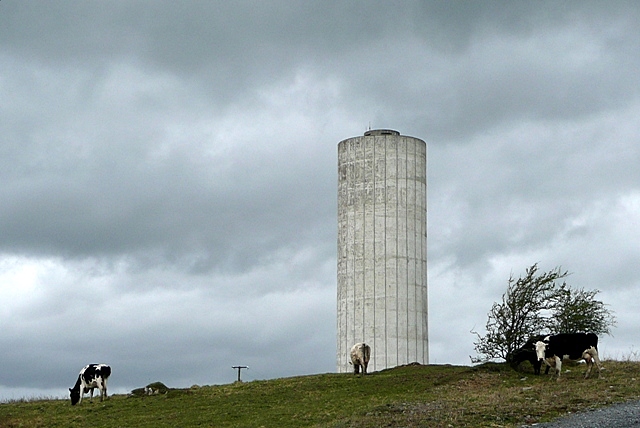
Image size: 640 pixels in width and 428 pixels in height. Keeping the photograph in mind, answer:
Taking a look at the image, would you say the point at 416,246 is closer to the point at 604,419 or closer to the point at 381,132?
the point at 381,132

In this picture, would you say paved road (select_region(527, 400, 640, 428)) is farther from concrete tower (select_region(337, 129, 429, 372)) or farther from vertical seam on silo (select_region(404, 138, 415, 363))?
vertical seam on silo (select_region(404, 138, 415, 363))

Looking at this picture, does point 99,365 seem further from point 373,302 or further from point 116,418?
point 373,302

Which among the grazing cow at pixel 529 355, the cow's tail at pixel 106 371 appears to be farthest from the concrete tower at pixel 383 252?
the cow's tail at pixel 106 371

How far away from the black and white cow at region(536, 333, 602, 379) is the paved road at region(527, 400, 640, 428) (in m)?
9.06

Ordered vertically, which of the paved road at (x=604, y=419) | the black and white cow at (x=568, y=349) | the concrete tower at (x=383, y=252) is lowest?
the paved road at (x=604, y=419)

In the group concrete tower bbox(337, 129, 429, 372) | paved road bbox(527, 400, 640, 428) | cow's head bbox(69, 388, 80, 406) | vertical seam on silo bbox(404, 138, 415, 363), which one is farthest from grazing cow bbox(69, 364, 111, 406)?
→ paved road bbox(527, 400, 640, 428)

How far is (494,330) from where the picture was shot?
40875 mm

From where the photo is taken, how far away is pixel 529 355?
37.9m

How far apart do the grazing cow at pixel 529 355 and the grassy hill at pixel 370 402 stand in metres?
0.40

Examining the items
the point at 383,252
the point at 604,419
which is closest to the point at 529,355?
the point at 383,252

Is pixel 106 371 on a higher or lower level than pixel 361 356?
lower

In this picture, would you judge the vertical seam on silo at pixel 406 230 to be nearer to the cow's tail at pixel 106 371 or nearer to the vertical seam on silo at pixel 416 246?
the vertical seam on silo at pixel 416 246

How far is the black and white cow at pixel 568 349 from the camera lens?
3459 centimetres

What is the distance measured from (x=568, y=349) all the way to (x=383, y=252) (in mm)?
15442
